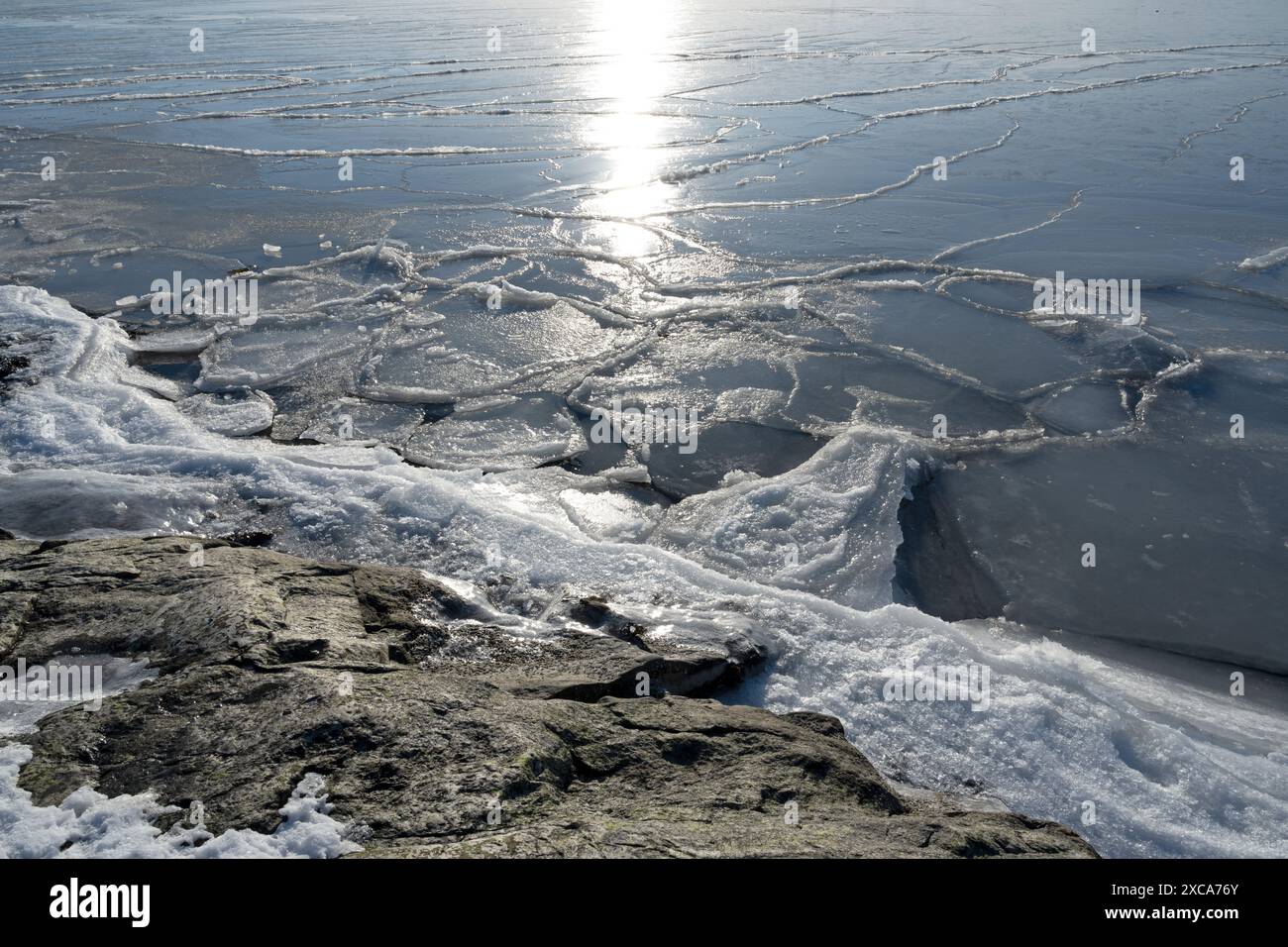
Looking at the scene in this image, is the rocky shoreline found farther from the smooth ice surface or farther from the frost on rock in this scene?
the smooth ice surface

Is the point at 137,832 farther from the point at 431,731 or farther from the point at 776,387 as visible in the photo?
the point at 776,387

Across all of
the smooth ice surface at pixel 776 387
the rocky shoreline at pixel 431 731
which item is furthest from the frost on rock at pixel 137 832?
the smooth ice surface at pixel 776 387

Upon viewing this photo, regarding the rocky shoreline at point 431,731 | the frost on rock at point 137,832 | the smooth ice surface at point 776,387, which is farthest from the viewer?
the smooth ice surface at point 776,387

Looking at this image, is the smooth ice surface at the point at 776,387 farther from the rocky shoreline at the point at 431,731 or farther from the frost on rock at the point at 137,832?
the frost on rock at the point at 137,832

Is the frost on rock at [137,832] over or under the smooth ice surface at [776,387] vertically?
under

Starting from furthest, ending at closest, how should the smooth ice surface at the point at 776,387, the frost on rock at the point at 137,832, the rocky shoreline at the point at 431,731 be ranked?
the smooth ice surface at the point at 776,387 < the rocky shoreline at the point at 431,731 < the frost on rock at the point at 137,832

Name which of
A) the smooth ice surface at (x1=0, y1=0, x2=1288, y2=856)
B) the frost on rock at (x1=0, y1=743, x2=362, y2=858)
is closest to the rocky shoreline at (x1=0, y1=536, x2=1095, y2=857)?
the frost on rock at (x1=0, y1=743, x2=362, y2=858)

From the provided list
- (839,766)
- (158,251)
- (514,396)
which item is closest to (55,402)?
(514,396)

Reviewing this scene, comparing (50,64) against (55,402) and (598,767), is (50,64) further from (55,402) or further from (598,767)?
(598,767)

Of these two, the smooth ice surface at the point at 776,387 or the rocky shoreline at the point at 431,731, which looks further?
the smooth ice surface at the point at 776,387
